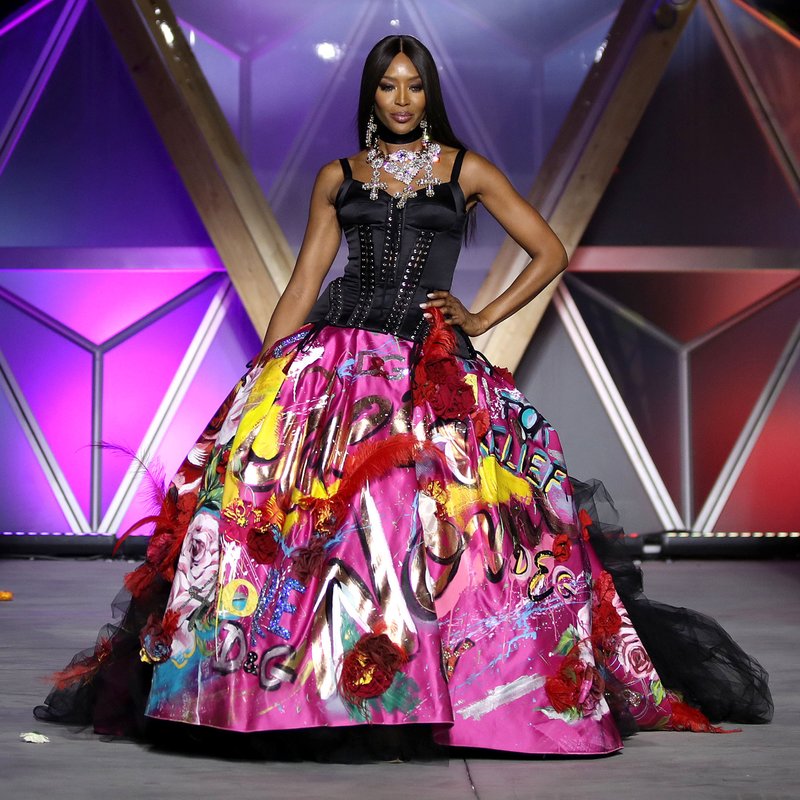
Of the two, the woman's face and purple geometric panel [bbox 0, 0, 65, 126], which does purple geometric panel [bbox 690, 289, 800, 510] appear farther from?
A: the woman's face

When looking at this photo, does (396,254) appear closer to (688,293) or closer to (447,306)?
(447,306)

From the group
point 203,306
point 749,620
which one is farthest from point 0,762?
point 203,306

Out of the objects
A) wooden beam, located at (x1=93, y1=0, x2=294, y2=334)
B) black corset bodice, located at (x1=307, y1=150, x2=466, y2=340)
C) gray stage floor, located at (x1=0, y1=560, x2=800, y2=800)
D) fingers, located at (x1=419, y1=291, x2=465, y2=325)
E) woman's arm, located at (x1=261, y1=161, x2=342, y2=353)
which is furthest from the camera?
wooden beam, located at (x1=93, y1=0, x2=294, y2=334)

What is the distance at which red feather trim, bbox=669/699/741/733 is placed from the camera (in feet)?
9.17

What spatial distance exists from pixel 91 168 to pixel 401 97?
12.7 ft

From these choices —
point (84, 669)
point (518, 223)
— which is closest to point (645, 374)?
point (518, 223)

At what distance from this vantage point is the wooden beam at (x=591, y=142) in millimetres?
5965

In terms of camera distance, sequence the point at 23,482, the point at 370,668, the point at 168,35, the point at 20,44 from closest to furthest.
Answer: the point at 370,668 → the point at 168,35 → the point at 23,482 → the point at 20,44

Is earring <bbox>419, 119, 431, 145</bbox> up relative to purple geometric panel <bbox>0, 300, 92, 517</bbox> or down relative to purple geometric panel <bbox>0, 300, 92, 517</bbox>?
down

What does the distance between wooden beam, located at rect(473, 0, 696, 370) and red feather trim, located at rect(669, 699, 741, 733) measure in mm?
3230

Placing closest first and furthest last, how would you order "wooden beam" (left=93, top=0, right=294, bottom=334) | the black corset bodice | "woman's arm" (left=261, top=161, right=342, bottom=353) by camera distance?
the black corset bodice, "woman's arm" (left=261, top=161, right=342, bottom=353), "wooden beam" (left=93, top=0, right=294, bottom=334)

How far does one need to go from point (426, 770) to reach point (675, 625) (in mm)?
904

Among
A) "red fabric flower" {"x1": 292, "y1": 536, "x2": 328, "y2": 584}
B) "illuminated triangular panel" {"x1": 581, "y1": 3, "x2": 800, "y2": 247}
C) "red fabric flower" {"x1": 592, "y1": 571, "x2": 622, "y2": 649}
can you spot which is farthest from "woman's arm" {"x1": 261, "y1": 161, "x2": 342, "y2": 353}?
"illuminated triangular panel" {"x1": 581, "y1": 3, "x2": 800, "y2": 247}

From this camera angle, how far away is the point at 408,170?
288 centimetres
